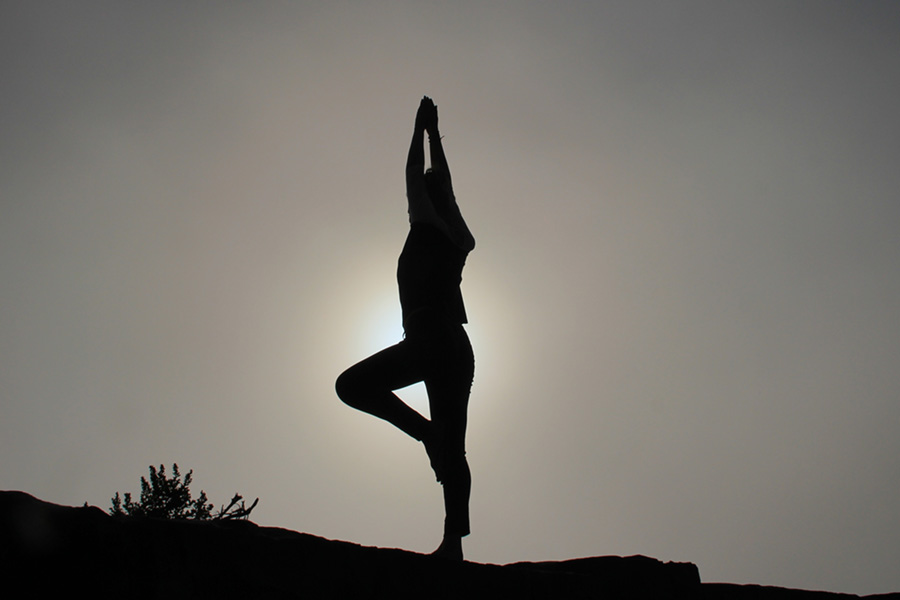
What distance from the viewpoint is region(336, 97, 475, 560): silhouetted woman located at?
3291 mm

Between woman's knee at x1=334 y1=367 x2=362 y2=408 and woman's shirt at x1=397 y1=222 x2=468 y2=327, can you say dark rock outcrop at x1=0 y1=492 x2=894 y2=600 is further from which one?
woman's shirt at x1=397 y1=222 x2=468 y2=327

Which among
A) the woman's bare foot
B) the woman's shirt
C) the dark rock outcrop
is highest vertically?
the woman's shirt

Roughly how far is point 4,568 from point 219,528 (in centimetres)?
62

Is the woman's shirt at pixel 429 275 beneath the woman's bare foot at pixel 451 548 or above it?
above

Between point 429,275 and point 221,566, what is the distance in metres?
1.75

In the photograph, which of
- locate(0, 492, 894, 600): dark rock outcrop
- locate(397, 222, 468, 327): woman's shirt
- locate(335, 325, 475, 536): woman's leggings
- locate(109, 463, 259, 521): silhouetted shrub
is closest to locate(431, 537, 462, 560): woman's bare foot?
locate(335, 325, 475, 536): woman's leggings

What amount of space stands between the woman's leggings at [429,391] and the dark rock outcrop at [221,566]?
62cm

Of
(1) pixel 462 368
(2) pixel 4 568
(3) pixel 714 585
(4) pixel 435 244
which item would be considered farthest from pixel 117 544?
(3) pixel 714 585

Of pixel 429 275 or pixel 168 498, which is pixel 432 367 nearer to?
pixel 429 275

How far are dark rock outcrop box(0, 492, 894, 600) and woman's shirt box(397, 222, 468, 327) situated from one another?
1.27m

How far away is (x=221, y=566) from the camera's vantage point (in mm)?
2242

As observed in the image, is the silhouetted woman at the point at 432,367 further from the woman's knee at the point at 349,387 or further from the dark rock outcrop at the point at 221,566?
the dark rock outcrop at the point at 221,566

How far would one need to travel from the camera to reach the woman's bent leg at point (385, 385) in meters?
3.33

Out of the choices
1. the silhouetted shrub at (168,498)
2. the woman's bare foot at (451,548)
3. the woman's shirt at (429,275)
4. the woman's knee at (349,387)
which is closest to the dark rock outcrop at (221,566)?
the woman's bare foot at (451,548)
